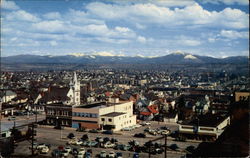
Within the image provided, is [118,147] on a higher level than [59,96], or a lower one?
lower

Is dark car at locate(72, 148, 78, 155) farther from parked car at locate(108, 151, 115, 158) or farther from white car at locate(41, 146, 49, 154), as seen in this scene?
parked car at locate(108, 151, 115, 158)

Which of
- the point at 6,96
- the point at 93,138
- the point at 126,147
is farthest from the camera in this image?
the point at 6,96

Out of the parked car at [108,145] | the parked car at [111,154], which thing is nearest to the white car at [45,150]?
the parked car at [108,145]

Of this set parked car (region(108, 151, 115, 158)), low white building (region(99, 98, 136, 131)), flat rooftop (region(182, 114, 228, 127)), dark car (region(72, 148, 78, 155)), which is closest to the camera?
parked car (region(108, 151, 115, 158))

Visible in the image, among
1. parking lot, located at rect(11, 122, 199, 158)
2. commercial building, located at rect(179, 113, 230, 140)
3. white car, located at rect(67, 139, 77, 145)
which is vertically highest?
commercial building, located at rect(179, 113, 230, 140)

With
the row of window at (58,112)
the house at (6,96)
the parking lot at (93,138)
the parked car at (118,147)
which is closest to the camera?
the parking lot at (93,138)

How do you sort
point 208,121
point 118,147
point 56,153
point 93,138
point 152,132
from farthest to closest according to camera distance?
point 152,132, point 208,121, point 93,138, point 118,147, point 56,153

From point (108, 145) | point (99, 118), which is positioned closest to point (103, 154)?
point (108, 145)

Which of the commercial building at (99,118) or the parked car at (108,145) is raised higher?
the commercial building at (99,118)

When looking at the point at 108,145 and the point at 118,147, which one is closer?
the point at 118,147

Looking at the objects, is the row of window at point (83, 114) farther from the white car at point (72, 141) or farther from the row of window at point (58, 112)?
the white car at point (72, 141)

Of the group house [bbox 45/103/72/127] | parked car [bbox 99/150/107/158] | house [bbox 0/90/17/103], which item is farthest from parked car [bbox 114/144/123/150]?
house [bbox 0/90/17/103]

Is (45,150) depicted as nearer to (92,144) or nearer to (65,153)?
(65,153)

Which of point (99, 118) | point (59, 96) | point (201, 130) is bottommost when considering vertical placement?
point (201, 130)
